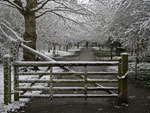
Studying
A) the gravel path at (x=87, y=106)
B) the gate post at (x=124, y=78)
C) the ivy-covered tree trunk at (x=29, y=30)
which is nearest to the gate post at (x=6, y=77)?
the gravel path at (x=87, y=106)

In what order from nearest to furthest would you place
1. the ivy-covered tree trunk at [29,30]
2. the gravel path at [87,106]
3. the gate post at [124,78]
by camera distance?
the gravel path at [87,106] < the gate post at [124,78] < the ivy-covered tree trunk at [29,30]

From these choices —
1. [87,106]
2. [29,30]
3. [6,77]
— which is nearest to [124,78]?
[87,106]

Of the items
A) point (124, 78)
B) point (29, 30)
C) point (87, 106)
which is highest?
point (29, 30)

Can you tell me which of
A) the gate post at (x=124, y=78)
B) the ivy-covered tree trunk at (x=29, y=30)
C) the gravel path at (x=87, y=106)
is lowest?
the gravel path at (x=87, y=106)

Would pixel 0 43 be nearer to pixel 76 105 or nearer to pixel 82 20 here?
pixel 82 20

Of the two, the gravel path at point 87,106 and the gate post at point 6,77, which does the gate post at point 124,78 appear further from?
the gate post at point 6,77

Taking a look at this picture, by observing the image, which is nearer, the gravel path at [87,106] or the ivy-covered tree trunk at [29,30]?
the gravel path at [87,106]

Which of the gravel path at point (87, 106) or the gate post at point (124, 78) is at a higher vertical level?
the gate post at point (124, 78)

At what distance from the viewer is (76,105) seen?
6.01 meters

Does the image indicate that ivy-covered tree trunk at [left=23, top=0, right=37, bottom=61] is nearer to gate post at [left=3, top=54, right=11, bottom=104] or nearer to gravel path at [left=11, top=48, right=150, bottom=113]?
gravel path at [left=11, top=48, right=150, bottom=113]

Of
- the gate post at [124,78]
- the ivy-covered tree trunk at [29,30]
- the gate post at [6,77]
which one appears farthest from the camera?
the ivy-covered tree trunk at [29,30]

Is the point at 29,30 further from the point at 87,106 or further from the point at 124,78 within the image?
the point at 124,78

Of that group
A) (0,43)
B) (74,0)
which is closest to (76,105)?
(74,0)

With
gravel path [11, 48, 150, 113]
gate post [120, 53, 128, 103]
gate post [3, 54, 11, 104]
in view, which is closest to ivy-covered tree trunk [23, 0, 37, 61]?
gravel path [11, 48, 150, 113]
